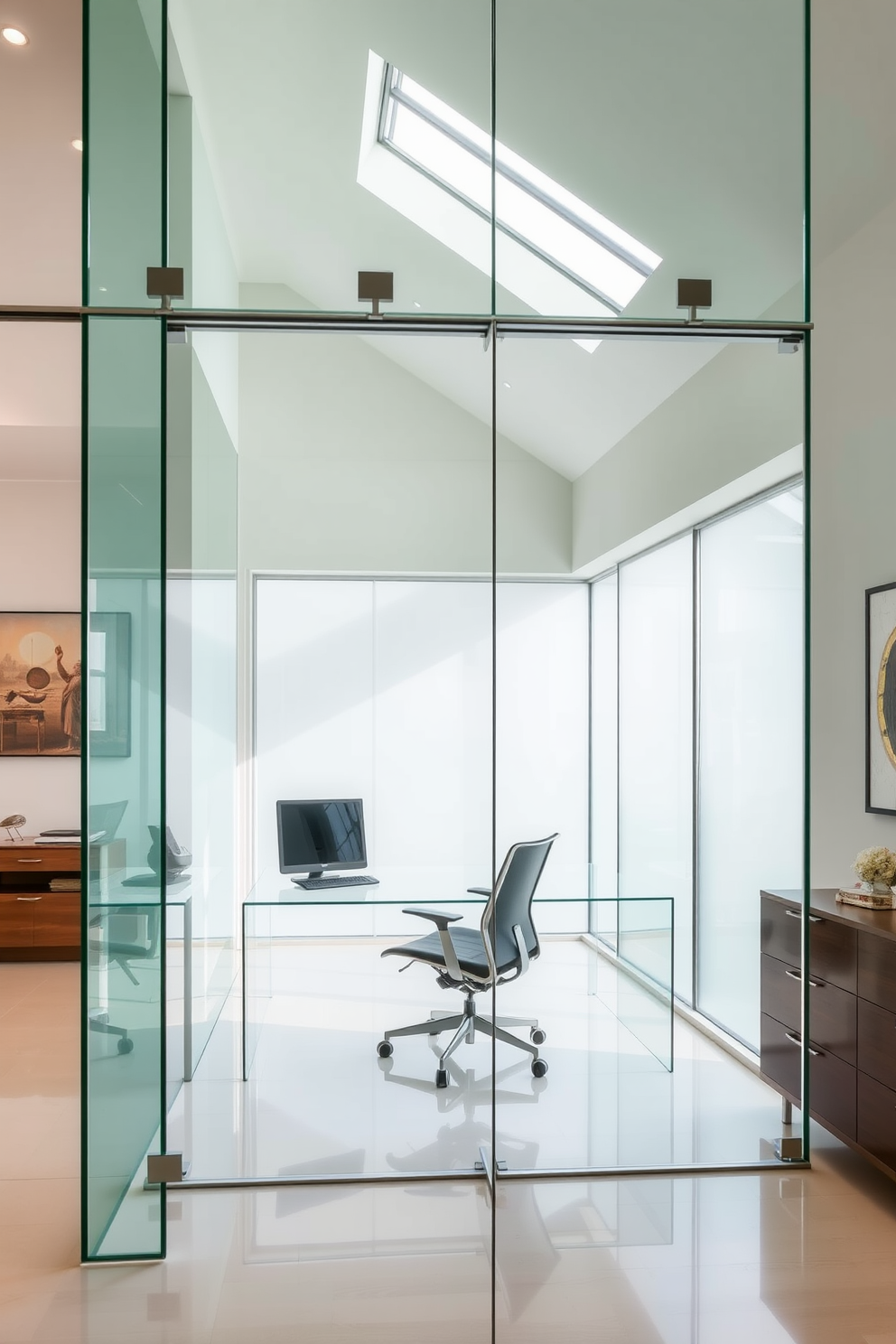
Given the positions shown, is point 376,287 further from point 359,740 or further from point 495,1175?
point 495,1175

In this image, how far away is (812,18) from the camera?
311 cm

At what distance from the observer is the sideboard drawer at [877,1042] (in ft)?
9.44

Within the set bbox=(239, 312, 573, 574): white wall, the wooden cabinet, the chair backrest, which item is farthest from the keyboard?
the wooden cabinet

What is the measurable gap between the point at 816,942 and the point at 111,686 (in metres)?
2.34

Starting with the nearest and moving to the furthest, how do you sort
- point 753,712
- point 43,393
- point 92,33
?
point 92,33, point 753,712, point 43,393

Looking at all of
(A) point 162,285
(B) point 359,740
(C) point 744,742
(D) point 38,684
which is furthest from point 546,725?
(D) point 38,684

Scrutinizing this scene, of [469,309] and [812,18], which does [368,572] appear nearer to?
[469,309]

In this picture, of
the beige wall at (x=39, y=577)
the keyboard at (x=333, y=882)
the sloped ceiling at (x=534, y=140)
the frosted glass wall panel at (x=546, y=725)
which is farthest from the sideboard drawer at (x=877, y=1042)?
the beige wall at (x=39, y=577)

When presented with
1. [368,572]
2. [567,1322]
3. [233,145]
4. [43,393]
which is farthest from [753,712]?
[43,393]

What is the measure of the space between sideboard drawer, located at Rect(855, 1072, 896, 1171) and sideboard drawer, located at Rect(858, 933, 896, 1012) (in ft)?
0.80

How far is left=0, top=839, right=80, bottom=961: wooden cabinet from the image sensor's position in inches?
252

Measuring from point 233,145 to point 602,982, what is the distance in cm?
286

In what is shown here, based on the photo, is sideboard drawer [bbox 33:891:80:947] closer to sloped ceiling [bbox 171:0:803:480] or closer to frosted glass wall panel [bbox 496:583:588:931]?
frosted glass wall panel [bbox 496:583:588:931]

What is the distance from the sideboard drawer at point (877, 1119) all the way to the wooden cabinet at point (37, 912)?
16.0ft
